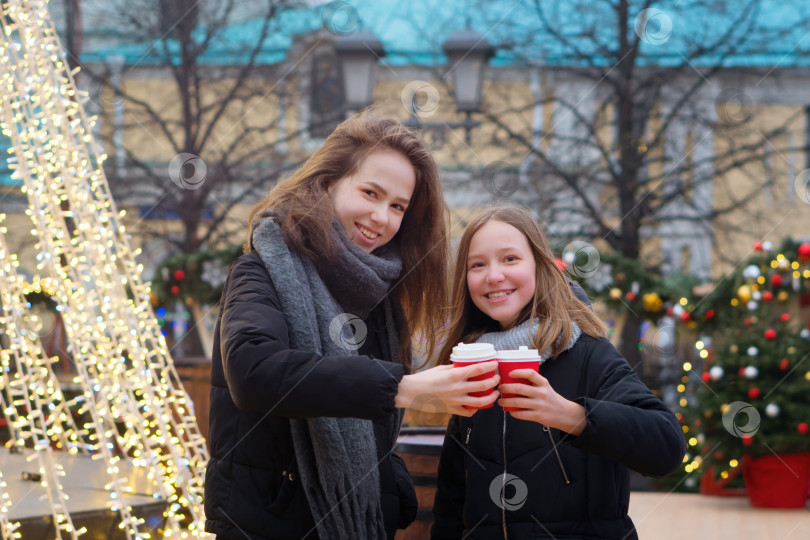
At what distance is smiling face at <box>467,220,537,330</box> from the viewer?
2002mm

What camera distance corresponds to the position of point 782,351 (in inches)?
232

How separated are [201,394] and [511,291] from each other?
423 centimetres

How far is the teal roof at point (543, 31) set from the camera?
9852 millimetres

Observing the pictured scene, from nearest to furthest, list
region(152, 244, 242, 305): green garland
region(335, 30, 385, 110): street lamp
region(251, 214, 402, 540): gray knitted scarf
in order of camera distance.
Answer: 1. region(251, 214, 402, 540): gray knitted scarf
2. region(335, 30, 385, 110): street lamp
3. region(152, 244, 242, 305): green garland

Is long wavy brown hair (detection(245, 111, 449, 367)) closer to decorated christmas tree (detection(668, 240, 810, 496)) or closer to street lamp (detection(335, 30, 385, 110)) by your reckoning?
street lamp (detection(335, 30, 385, 110))

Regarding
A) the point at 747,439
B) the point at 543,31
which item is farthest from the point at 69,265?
the point at 543,31

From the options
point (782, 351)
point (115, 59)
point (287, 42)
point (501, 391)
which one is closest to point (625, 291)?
point (782, 351)

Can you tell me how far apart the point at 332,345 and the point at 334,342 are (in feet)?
0.05

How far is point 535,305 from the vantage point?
6.56 ft

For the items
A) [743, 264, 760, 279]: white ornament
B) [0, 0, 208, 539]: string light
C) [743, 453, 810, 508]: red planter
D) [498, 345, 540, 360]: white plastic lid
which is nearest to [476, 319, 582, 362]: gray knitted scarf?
[498, 345, 540, 360]: white plastic lid

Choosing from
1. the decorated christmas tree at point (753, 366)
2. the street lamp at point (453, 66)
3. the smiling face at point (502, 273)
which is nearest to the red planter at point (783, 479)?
the decorated christmas tree at point (753, 366)

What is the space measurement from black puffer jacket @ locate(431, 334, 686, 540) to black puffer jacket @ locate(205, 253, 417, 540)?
9.0 inches

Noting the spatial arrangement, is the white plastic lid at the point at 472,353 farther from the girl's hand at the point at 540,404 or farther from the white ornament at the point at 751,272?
the white ornament at the point at 751,272

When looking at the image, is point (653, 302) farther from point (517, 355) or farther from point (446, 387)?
point (446, 387)
